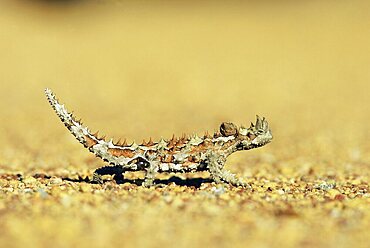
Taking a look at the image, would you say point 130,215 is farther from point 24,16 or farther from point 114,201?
point 24,16

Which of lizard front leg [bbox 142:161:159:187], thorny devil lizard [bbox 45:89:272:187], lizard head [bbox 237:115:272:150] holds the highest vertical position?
lizard head [bbox 237:115:272:150]

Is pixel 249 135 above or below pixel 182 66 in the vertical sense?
below

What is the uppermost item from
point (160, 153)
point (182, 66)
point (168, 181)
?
point (182, 66)

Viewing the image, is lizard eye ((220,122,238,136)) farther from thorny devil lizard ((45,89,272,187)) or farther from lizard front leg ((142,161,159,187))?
lizard front leg ((142,161,159,187))

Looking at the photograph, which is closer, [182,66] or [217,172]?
→ [217,172]

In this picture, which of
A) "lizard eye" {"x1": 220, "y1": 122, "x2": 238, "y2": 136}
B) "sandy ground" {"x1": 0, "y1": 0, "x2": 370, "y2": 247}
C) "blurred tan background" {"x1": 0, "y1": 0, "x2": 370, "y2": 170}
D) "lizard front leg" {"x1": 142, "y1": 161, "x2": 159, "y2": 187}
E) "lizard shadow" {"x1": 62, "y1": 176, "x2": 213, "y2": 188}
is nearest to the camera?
"sandy ground" {"x1": 0, "y1": 0, "x2": 370, "y2": 247}

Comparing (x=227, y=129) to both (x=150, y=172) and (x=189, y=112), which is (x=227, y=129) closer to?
(x=150, y=172)

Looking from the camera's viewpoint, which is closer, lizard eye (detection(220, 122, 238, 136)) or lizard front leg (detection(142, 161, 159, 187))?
lizard front leg (detection(142, 161, 159, 187))

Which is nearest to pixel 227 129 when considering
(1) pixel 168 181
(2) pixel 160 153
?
(2) pixel 160 153

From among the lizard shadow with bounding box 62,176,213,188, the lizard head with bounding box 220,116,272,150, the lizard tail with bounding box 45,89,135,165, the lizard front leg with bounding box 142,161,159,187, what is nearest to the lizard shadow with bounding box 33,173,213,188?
the lizard shadow with bounding box 62,176,213,188

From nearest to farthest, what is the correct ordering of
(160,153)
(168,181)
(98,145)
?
(160,153), (98,145), (168,181)
